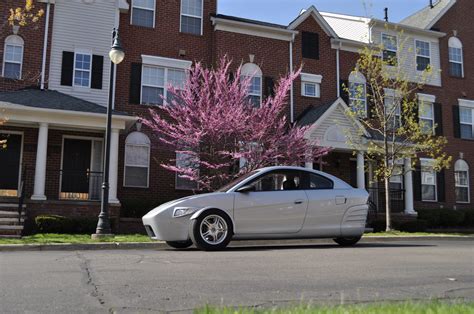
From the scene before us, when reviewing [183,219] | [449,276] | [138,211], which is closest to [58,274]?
[183,219]

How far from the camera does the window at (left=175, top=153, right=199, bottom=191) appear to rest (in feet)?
56.5

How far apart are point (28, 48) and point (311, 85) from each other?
11689 millimetres

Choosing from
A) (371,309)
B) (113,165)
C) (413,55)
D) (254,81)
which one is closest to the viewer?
(371,309)

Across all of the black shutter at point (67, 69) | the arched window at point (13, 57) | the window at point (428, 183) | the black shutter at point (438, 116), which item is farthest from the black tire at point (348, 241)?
the black shutter at point (438, 116)

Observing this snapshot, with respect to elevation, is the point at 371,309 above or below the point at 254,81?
below

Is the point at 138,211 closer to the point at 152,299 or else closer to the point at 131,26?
the point at 131,26

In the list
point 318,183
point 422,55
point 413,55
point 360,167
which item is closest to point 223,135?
point 318,183

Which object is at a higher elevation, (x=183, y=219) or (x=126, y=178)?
(x=126, y=178)

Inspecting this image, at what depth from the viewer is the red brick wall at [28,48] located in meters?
18.3

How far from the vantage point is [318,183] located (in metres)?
10.4

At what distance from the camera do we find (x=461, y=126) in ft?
84.3

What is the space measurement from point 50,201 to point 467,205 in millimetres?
19077

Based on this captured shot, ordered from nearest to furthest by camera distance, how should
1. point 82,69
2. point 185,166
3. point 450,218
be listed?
1. point 185,166
2. point 82,69
3. point 450,218

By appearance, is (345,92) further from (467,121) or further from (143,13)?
(143,13)
